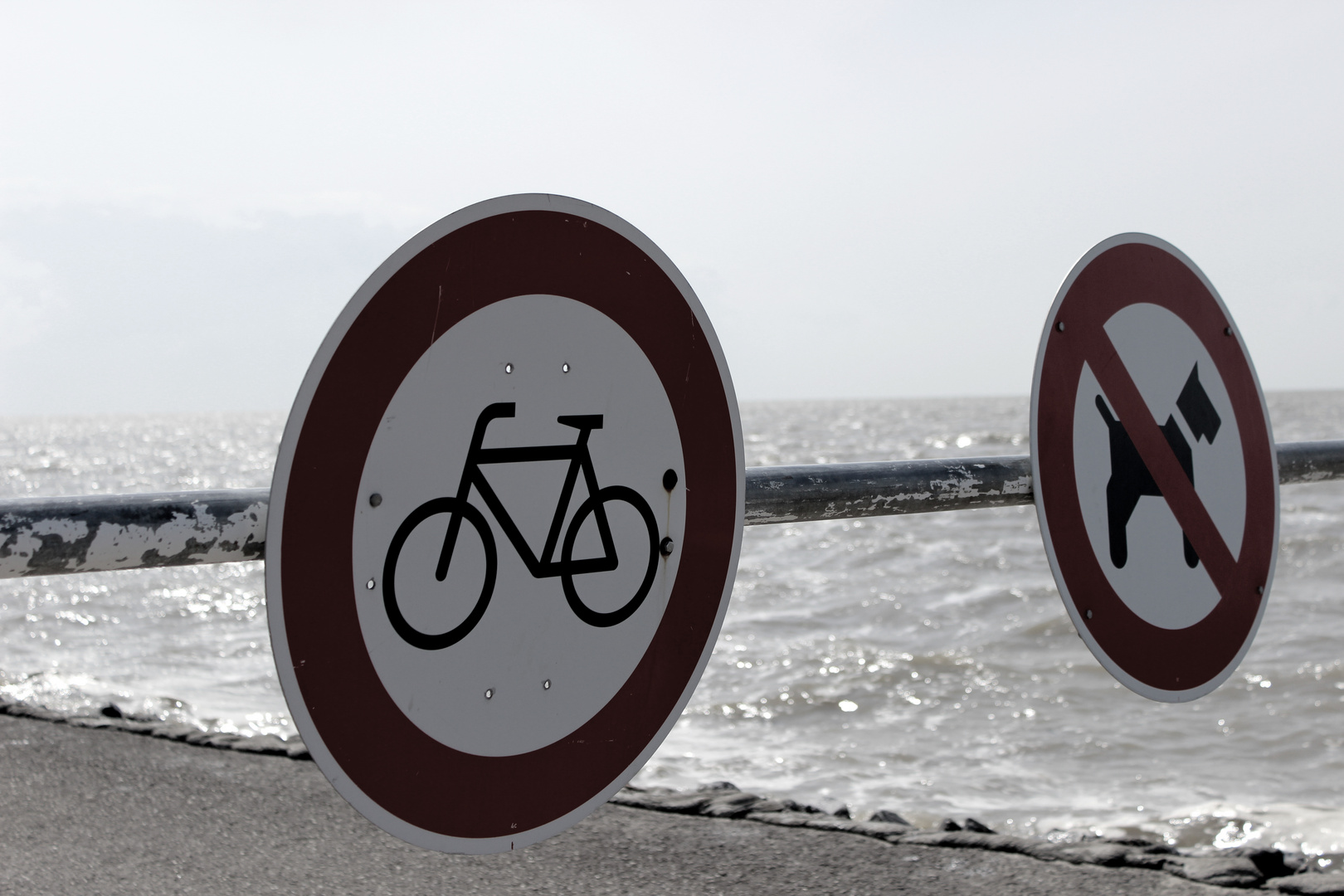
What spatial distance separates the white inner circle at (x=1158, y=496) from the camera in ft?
5.76

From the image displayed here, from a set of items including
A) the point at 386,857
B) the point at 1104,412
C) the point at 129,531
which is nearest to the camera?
the point at 129,531

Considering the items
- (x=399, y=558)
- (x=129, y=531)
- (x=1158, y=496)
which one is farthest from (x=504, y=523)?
(x=1158, y=496)

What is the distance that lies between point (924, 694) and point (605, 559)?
6.51 m

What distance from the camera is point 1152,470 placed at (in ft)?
5.97

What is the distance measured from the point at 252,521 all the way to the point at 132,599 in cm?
1136

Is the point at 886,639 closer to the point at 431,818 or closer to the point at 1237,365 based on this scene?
the point at 1237,365

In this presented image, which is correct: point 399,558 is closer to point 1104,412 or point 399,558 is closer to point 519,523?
point 519,523

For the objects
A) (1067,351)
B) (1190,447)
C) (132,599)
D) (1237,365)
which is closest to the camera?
(1067,351)

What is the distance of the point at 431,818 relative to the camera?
3.84 feet

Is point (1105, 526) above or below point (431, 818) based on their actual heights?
above

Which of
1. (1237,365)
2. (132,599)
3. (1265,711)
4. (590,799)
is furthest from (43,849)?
(132,599)

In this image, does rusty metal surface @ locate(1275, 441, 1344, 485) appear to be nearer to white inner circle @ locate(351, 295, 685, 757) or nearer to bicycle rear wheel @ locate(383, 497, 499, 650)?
white inner circle @ locate(351, 295, 685, 757)

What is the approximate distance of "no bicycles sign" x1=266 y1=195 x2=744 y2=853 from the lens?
107 centimetres

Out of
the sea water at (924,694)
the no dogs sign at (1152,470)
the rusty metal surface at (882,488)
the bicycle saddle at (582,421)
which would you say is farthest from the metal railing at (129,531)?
the no dogs sign at (1152,470)
